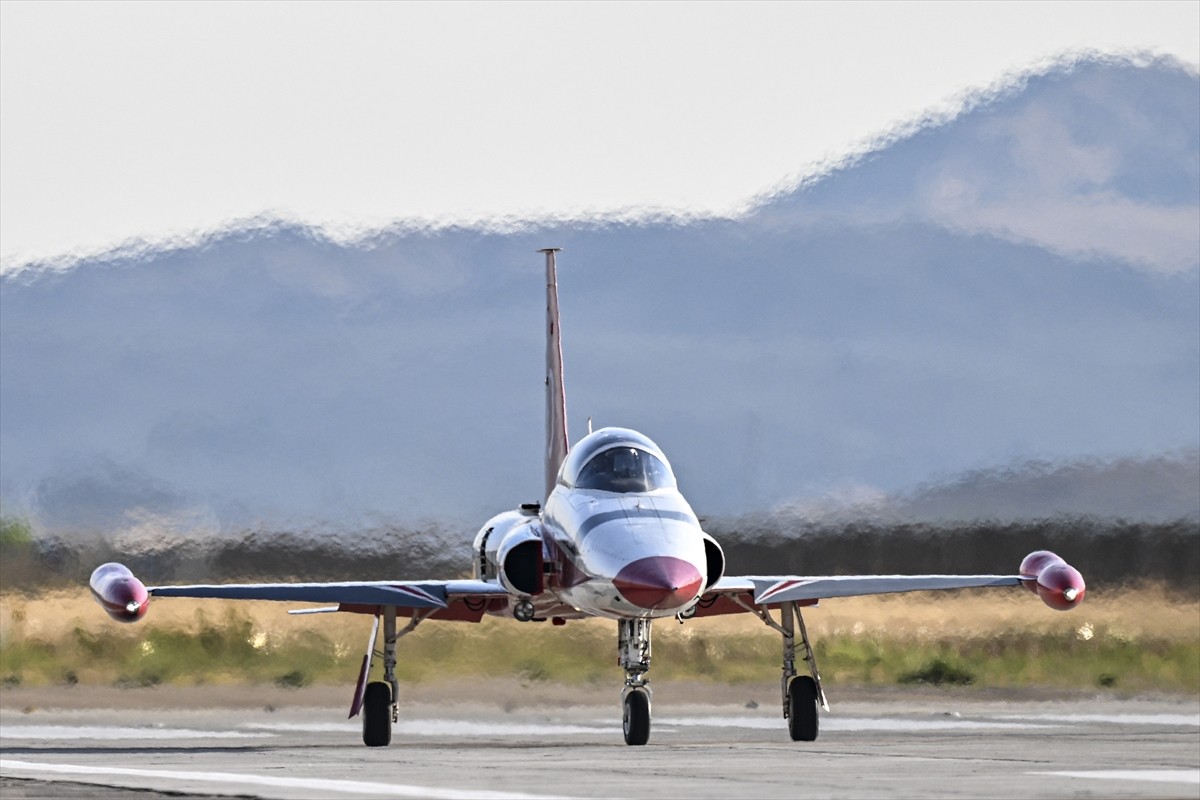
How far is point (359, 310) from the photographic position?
176ft

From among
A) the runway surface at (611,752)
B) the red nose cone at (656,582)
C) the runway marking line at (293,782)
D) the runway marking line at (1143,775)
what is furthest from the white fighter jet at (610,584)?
the runway marking line at (1143,775)

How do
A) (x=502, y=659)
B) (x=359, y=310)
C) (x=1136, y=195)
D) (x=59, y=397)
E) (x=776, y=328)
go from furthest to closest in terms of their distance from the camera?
(x=776, y=328) < (x=1136, y=195) < (x=359, y=310) < (x=59, y=397) < (x=502, y=659)

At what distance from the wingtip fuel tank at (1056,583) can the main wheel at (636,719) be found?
6178 mm

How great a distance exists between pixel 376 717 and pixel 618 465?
5.23m

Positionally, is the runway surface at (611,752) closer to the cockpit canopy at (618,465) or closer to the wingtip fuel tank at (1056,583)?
the wingtip fuel tank at (1056,583)

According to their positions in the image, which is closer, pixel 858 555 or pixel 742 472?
pixel 858 555

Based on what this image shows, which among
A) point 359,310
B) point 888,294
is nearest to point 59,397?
point 359,310

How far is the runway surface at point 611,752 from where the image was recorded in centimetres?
1622

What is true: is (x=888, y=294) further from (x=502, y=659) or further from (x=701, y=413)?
(x=502, y=659)

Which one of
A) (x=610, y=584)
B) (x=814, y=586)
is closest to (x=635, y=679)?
(x=610, y=584)

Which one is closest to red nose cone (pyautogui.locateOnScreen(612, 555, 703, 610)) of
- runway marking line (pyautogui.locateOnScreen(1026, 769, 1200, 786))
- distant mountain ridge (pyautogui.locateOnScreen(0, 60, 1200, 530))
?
runway marking line (pyautogui.locateOnScreen(1026, 769, 1200, 786))

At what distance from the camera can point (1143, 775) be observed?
1667 centimetres

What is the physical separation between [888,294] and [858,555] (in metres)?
31.2

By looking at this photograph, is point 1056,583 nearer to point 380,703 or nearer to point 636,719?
point 636,719
